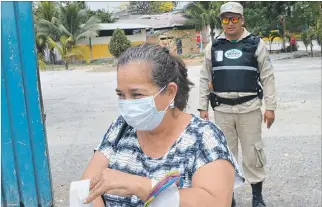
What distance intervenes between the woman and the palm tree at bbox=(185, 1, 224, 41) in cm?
3029

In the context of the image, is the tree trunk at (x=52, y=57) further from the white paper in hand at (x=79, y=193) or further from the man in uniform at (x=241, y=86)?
the white paper in hand at (x=79, y=193)

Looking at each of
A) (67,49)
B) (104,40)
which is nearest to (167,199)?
(67,49)

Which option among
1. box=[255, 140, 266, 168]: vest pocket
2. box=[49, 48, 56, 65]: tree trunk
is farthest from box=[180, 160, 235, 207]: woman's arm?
box=[49, 48, 56, 65]: tree trunk

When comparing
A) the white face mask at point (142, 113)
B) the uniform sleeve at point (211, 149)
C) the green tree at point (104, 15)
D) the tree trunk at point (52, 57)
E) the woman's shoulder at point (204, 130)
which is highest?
the green tree at point (104, 15)

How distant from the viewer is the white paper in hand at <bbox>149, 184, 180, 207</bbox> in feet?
4.36

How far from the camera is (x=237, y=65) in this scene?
136 inches

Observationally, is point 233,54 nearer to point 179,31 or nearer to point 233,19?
point 233,19

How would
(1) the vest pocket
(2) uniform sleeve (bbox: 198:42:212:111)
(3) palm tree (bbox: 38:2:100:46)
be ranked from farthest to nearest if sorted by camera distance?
(3) palm tree (bbox: 38:2:100:46), (2) uniform sleeve (bbox: 198:42:212:111), (1) the vest pocket

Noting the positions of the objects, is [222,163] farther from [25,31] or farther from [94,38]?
[94,38]

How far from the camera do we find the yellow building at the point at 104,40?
32938 mm

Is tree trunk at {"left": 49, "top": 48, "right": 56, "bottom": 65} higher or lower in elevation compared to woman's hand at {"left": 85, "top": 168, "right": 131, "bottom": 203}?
lower

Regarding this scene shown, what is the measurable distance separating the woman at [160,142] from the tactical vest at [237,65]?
1.77 meters

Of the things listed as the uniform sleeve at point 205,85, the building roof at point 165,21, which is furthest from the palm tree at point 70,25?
the uniform sleeve at point 205,85

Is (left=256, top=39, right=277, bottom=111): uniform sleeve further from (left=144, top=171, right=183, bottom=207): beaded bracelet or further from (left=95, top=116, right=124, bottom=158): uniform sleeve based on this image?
(left=144, top=171, right=183, bottom=207): beaded bracelet
